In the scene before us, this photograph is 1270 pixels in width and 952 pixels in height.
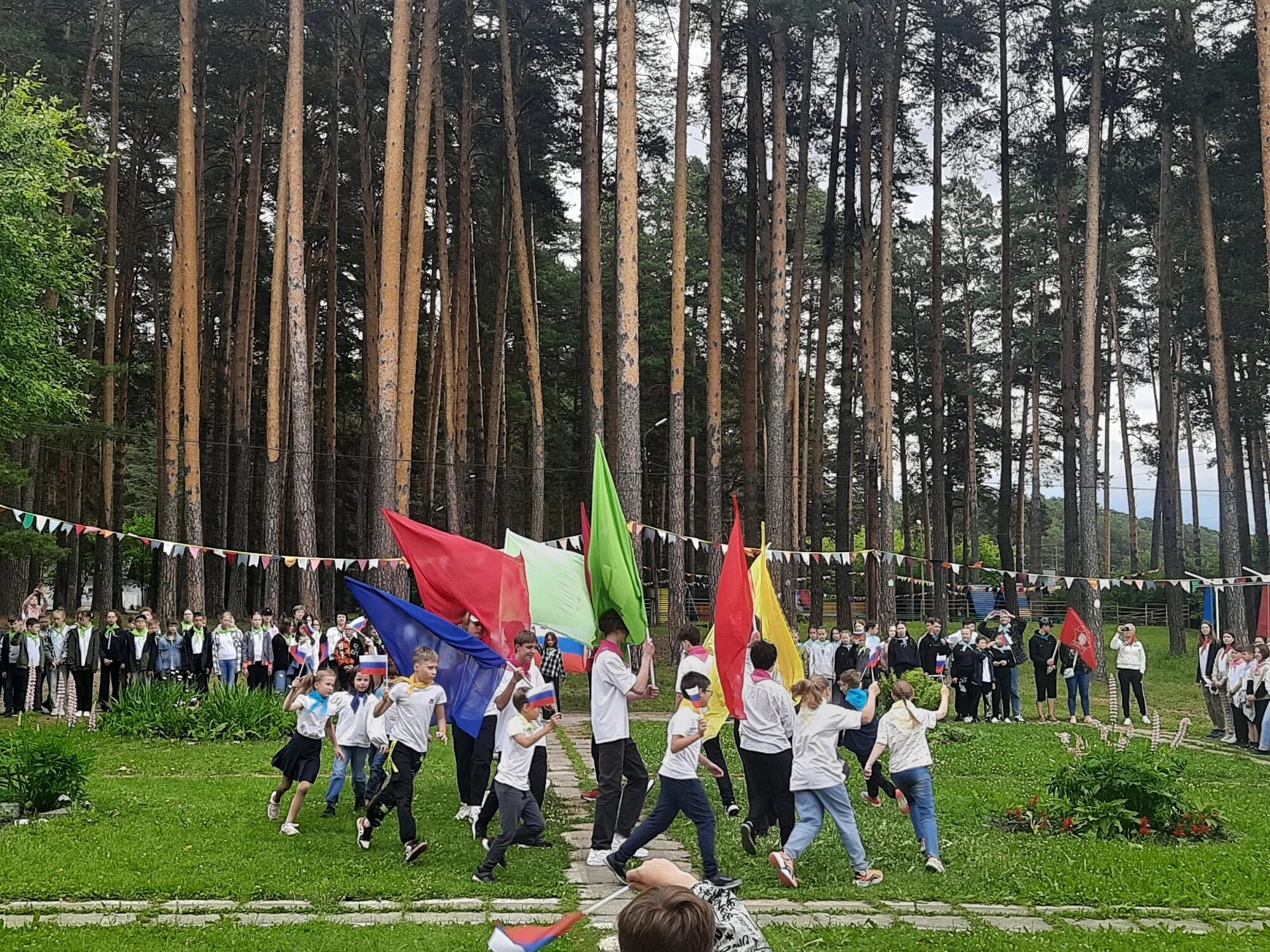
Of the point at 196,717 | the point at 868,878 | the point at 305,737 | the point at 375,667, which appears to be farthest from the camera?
the point at 196,717

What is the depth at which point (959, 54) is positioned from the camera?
95.1 feet

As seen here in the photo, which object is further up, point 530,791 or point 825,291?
point 825,291

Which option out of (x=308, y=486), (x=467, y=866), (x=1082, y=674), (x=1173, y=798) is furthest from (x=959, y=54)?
(x=467, y=866)

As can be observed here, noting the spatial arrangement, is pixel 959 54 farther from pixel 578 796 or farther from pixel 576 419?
pixel 578 796

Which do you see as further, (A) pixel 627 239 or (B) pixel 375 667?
(A) pixel 627 239

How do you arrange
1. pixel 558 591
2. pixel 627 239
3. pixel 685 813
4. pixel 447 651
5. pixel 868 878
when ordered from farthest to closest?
pixel 627 239, pixel 558 591, pixel 447 651, pixel 868 878, pixel 685 813

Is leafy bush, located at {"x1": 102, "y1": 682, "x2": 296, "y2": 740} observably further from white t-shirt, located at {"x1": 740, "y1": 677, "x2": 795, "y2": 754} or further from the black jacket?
the black jacket

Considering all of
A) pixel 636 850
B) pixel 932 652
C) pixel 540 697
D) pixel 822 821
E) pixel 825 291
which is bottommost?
pixel 636 850

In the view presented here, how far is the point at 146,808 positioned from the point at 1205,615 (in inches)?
906

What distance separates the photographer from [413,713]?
8984mm

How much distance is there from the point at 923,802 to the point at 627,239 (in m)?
12.8

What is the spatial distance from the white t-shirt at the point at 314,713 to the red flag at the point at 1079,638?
12.5 meters

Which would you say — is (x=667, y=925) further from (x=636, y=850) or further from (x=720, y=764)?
(x=720, y=764)

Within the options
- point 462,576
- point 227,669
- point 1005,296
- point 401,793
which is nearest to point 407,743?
point 401,793
